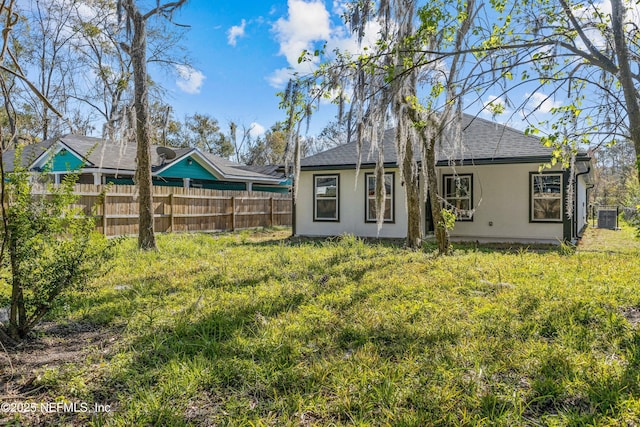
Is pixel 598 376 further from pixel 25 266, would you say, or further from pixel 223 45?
pixel 223 45

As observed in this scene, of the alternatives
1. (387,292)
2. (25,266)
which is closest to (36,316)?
(25,266)

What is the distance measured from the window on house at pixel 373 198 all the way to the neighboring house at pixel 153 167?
644 cm

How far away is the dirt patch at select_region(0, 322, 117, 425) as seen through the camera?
2.14 meters

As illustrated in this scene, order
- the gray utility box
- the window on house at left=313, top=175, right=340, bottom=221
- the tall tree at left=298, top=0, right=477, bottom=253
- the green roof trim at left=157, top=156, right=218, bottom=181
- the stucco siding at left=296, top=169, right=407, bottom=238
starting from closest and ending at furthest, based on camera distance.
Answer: the tall tree at left=298, top=0, right=477, bottom=253 < the stucco siding at left=296, top=169, right=407, bottom=238 < the window on house at left=313, top=175, right=340, bottom=221 < the gray utility box < the green roof trim at left=157, top=156, right=218, bottom=181

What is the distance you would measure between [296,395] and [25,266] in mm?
2216

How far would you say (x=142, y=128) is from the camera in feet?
25.7

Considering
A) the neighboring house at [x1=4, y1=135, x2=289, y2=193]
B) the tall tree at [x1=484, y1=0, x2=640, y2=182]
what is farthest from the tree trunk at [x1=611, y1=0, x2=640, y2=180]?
the neighboring house at [x1=4, y1=135, x2=289, y2=193]

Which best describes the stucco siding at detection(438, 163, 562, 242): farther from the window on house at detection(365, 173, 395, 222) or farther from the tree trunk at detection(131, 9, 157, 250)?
the tree trunk at detection(131, 9, 157, 250)

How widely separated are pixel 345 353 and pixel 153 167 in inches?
573

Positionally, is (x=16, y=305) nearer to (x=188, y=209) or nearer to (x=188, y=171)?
Result: (x=188, y=209)

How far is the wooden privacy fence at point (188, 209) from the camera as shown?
34.9 ft

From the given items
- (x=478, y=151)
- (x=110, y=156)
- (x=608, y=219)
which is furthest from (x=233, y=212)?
(x=608, y=219)

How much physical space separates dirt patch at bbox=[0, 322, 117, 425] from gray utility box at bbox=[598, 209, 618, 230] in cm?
1687

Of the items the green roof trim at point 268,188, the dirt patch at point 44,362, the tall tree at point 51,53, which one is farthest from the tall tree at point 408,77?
the tall tree at point 51,53
